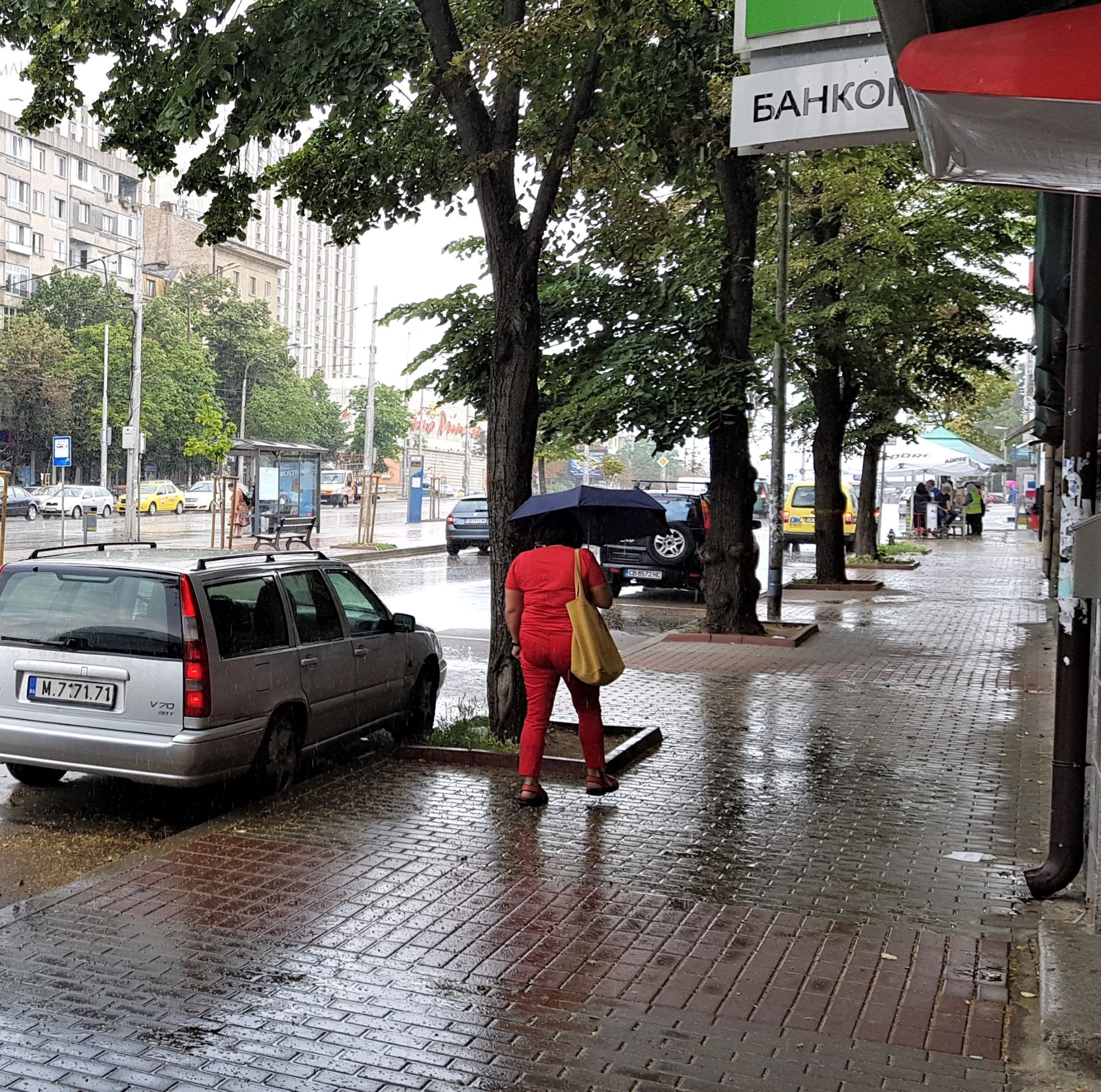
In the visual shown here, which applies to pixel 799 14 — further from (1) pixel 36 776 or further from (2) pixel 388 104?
(1) pixel 36 776

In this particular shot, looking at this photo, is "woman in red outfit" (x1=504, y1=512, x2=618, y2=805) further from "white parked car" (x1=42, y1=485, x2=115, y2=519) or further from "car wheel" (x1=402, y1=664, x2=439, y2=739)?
"white parked car" (x1=42, y1=485, x2=115, y2=519)

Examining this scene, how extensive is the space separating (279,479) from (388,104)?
86.8ft

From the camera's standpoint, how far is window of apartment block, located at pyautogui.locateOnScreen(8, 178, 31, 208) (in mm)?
77588

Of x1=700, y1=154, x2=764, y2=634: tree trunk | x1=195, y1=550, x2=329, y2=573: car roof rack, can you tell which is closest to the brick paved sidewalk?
x1=195, y1=550, x2=329, y2=573: car roof rack

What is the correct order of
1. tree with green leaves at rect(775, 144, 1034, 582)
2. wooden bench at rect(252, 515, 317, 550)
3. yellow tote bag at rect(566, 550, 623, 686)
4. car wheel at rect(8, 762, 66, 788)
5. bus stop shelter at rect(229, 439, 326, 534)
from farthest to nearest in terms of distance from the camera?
bus stop shelter at rect(229, 439, 326, 534) → wooden bench at rect(252, 515, 317, 550) → tree with green leaves at rect(775, 144, 1034, 582) → car wheel at rect(8, 762, 66, 788) → yellow tote bag at rect(566, 550, 623, 686)

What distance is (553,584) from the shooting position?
7.63 meters

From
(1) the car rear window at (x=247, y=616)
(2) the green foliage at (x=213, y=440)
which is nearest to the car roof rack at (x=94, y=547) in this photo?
(1) the car rear window at (x=247, y=616)

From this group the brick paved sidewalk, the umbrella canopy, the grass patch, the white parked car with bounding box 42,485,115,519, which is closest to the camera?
the brick paved sidewalk

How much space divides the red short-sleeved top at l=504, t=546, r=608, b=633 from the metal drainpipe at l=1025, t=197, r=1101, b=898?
2682mm

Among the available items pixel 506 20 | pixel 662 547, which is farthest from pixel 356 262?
pixel 506 20

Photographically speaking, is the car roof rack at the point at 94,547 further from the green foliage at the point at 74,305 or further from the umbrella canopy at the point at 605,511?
the green foliage at the point at 74,305

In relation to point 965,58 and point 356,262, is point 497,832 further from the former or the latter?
point 356,262

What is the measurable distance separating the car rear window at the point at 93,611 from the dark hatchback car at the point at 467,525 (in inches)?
1005

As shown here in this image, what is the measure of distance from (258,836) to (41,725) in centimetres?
152
